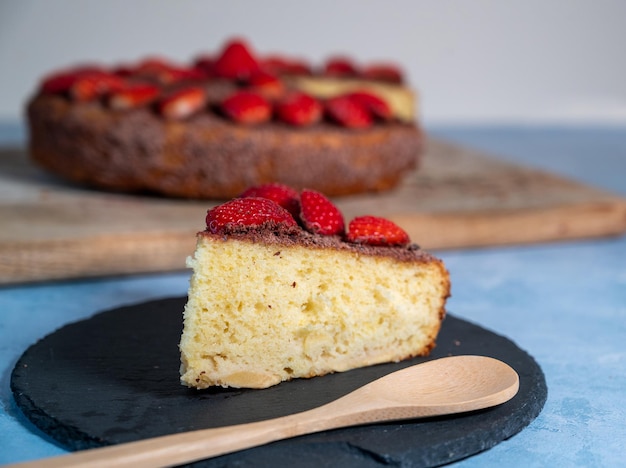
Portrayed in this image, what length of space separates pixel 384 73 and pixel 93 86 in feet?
5.21

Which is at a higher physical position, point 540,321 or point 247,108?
point 247,108

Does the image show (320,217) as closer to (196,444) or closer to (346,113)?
(196,444)

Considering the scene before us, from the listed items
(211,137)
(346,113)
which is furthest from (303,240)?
(346,113)

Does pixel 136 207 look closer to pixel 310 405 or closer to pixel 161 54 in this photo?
pixel 310 405

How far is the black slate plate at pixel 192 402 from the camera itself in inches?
67.5

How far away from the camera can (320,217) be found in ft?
7.06

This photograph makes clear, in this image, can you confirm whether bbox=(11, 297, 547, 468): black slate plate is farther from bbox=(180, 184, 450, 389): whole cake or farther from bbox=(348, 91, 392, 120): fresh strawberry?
bbox=(348, 91, 392, 120): fresh strawberry

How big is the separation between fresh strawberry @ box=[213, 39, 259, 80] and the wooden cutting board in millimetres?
661

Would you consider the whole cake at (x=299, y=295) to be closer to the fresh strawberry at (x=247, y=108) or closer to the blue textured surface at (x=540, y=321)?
the blue textured surface at (x=540, y=321)

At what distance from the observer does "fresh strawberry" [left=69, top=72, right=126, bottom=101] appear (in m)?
3.63

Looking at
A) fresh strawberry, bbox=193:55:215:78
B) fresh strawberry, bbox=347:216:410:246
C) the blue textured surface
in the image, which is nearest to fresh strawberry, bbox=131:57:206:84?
fresh strawberry, bbox=193:55:215:78

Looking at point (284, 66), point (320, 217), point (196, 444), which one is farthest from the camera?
point (284, 66)

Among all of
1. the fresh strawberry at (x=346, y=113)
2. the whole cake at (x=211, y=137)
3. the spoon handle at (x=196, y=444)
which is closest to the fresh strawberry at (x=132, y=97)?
the whole cake at (x=211, y=137)

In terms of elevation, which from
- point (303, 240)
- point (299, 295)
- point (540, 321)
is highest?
point (303, 240)
